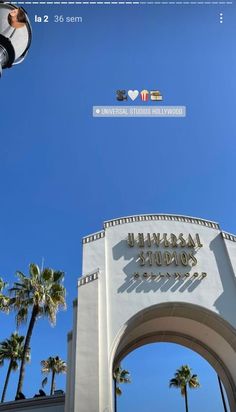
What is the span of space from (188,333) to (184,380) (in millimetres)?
29867

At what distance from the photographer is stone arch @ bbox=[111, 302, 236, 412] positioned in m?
15.9

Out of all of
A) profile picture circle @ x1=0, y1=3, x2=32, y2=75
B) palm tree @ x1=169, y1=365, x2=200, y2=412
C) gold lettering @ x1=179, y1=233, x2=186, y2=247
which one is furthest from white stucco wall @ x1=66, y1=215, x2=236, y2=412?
palm tree @ x1=169, y1=365, x2=200, y2=412

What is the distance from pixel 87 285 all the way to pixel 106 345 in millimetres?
2714

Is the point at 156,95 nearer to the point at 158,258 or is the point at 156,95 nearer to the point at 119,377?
the point at 158,258

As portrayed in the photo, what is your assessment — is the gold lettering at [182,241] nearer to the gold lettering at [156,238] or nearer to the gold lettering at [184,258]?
the gold lettering at [184,258]

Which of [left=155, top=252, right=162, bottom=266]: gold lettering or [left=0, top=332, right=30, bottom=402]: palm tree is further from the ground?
[left=0, top=332, right=30, bottom=402]: palm tree

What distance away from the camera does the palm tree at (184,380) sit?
4372 centimetres

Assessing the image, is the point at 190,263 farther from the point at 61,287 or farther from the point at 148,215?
the point at 61,287

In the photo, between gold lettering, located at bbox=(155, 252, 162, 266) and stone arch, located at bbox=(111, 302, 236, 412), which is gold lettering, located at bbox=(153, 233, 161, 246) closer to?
gold lettering, located at bbox=(155, 252, 162, 266)

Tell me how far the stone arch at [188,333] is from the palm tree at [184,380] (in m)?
28.6

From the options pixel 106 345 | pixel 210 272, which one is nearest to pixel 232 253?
pixel 210 272

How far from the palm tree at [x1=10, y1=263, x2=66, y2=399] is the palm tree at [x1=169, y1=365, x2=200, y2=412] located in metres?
27.8

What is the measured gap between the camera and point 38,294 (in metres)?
23.3

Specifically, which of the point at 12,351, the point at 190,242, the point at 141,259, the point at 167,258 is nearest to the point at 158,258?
the point at 167,258
